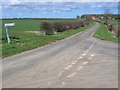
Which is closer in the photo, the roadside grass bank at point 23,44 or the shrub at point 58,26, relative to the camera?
the roadside grass bank at point 23,44

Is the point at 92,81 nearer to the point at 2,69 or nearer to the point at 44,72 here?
the point at 44,72

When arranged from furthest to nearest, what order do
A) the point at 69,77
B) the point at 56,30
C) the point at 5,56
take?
the point at 56,30
the point at 5,56
the point at 69,77

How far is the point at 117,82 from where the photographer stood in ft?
26.8

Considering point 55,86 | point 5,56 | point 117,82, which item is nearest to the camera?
point 55,86

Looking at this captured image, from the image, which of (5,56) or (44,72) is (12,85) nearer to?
(44,72)

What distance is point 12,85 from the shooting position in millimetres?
7918

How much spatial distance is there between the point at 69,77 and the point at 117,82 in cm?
202

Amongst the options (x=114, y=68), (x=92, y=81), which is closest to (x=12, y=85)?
(x=92, y=81)

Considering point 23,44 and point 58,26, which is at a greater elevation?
point 58,26

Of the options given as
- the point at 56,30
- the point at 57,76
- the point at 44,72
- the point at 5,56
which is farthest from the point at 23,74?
the point at 56,30

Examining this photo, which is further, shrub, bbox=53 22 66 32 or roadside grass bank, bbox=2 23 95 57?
shrub, bbox=53 22 66 32

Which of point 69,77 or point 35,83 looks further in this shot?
point 69,77

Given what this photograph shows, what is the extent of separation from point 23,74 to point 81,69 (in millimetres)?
2960

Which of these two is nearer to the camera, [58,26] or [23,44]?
[23,44]
